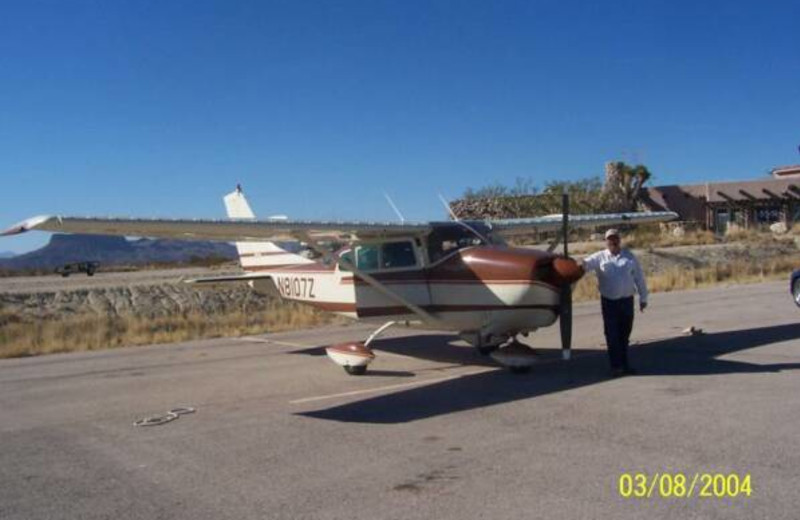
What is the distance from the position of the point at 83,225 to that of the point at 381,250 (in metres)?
4.68

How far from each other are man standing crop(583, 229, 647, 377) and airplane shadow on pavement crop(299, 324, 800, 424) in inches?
13.6

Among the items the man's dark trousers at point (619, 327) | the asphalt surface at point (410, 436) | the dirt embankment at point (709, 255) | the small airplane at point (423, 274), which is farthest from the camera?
the dirt embankment at point (709, 255)

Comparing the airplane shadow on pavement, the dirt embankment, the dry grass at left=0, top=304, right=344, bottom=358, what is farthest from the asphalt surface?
the dirt embankment

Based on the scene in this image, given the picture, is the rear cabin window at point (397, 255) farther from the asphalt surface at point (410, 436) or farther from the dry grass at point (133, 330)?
the dry grass at point (133, 330)

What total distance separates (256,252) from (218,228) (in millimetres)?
5896

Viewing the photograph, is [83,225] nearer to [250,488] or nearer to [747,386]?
[250,488]

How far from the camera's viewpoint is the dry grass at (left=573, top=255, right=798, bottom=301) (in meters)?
23.2

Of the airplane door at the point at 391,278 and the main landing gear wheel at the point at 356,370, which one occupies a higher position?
the airplane door at the point at 391,278

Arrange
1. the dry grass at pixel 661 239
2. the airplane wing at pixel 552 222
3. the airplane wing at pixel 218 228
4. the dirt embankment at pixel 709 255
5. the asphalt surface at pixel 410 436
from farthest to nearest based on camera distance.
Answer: the dry grass at pixel 661 239 → the dirt embankment at pixel 709 255 → the airplane wing at pixel 552 222 → the airplane wing at pixel 218 228 → the asphalt surface at pixel 410 436

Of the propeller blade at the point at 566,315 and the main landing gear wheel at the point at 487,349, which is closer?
the propeller blade at the point at 566,315

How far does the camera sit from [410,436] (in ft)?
21.9

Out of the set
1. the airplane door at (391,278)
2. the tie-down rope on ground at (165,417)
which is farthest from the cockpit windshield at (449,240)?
the tie-down rope on ground at (165,417)

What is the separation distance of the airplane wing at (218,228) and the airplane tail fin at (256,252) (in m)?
3.34

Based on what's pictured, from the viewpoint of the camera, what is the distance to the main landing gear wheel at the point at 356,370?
401 inches
